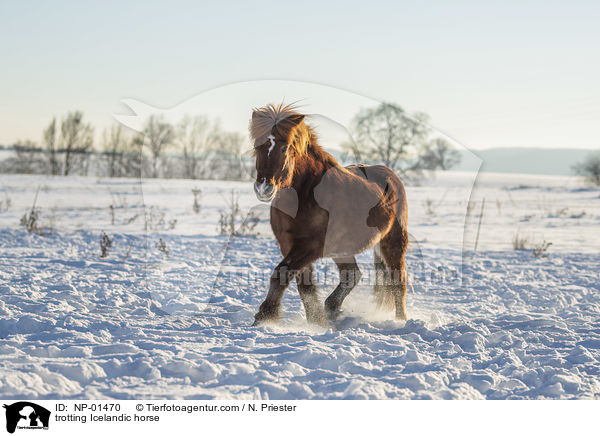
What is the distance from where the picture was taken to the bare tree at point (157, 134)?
461 centimetres

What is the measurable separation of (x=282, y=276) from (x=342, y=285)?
3.74ft

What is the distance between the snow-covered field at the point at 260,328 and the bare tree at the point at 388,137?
49 centimetres

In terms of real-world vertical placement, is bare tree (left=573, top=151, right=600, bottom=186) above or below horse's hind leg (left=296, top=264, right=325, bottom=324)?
above

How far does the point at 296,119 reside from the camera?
4145 mm

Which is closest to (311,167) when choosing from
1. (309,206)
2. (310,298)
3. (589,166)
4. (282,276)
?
(309,206)

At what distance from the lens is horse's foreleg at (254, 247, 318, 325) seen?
434cm

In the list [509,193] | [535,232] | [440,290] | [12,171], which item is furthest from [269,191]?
[12,171]

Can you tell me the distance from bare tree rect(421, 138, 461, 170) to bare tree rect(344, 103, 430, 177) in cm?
7

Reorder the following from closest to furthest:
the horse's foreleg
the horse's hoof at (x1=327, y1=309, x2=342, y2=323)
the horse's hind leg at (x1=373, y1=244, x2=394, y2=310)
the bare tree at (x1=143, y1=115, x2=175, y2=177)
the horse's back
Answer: the horse's foreleg → the bare tree at (x1=143, y1=115, x2=175, y2=177) → the horse's hoof at (x1=327, y1=309, x2=342, y2=323) → the horse's back → the horse's hind leg at (x1=373, y1=244, x2=394, y2=310)

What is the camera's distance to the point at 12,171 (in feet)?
105

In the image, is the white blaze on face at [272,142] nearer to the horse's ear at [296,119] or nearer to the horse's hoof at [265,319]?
the horse's ear at [296,119]

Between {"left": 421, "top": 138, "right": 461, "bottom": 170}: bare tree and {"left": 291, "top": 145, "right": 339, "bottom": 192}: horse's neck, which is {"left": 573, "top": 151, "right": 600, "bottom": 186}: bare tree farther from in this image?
{"left": 291, "top": 145, "right": 339, "bottom": 192}: horse's neck
